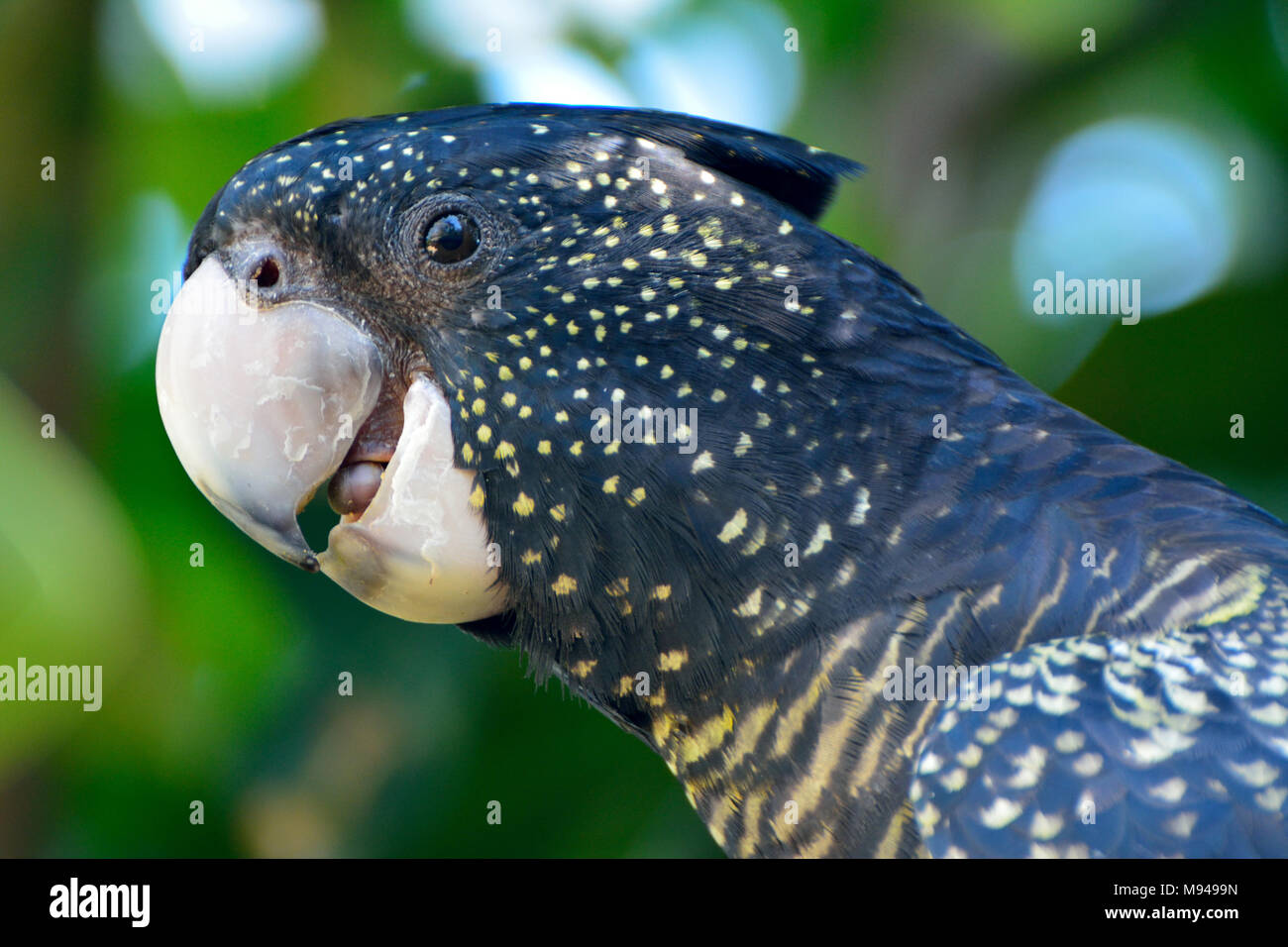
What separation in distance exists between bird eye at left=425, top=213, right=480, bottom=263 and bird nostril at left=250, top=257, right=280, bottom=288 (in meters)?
0.34

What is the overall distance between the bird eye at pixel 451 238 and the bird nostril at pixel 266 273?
1.13 feet

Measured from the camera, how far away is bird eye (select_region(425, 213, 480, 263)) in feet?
7.69

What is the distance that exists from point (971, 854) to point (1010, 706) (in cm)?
26

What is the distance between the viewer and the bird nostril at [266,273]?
238cm

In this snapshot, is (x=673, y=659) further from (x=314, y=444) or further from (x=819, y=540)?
(x=314, y=444)

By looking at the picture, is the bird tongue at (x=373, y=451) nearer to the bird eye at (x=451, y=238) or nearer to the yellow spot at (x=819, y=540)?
the bird eye at (x=451, y=238)

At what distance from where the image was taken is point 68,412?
4680 mm

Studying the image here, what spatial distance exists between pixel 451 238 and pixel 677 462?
0.68 m

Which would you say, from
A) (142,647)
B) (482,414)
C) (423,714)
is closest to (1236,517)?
(482,414)
